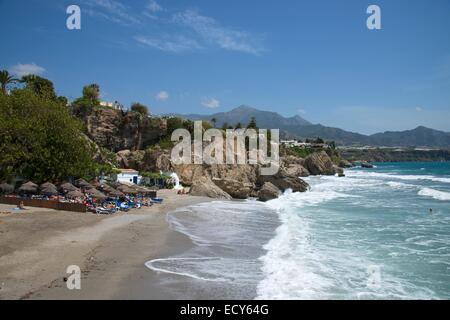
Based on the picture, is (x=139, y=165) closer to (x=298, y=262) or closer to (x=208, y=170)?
(x=208, y=170)

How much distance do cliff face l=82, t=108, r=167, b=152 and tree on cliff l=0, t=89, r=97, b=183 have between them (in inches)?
1159

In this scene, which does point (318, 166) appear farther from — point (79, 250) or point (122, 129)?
point (79, 250)

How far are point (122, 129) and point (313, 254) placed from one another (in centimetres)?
5565

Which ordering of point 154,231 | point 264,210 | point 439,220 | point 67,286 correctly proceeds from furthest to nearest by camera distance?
1. point 264,210
2. point 439,220
3. point 154,231
4. point 67,286

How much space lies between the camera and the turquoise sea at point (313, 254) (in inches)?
517

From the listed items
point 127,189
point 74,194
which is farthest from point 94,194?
point 127,189

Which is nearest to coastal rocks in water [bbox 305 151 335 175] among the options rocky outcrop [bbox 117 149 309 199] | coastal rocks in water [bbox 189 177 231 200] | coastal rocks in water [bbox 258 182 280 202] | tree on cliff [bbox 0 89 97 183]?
rocky outcrop [bbox 117 149 309 199]

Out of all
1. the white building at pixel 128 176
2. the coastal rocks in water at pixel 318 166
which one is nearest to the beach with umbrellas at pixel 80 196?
the white building at pixel 128 176

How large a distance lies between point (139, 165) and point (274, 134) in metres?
68.7

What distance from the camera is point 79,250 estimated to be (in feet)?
53.2

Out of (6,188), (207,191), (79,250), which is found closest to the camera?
(79,250)

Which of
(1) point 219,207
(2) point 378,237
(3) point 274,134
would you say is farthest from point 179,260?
(3) point 274,134

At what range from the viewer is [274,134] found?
116812mm

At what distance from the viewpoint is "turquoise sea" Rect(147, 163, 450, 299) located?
13125 millimetres
